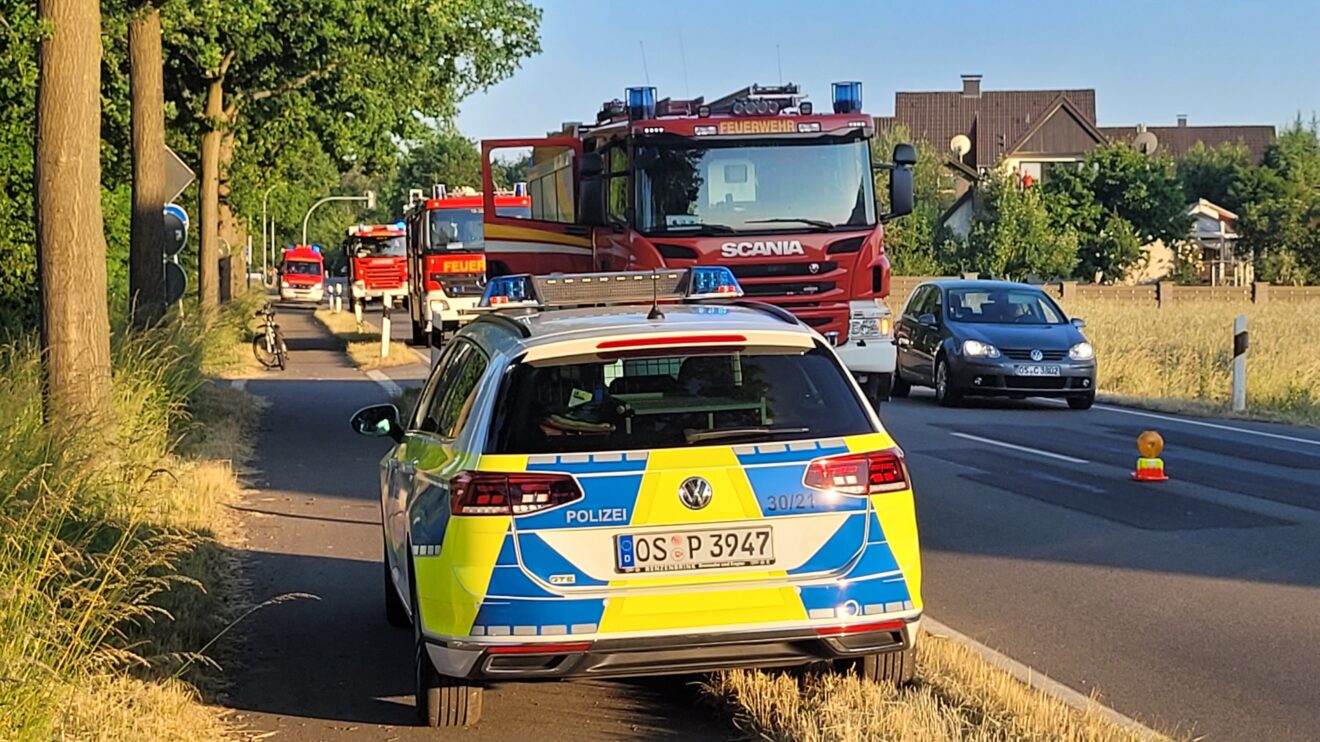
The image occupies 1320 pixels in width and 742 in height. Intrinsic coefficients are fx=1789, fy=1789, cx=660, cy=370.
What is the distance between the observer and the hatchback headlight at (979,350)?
2205 centimetres

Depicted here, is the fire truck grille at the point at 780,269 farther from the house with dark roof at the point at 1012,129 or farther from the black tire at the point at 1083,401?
the house with dark roof at the point at 1012,129

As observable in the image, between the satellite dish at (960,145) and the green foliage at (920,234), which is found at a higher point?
the satellite dish at (960,145)

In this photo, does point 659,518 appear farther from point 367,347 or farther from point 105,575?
point 367,347

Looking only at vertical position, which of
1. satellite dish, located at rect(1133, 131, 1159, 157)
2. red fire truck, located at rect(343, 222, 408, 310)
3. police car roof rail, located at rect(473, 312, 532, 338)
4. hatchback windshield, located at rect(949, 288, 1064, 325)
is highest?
satellite dish, located at rect(1133, 131, 1159, 157)

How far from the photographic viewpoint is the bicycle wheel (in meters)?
32.8

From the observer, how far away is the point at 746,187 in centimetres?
1567

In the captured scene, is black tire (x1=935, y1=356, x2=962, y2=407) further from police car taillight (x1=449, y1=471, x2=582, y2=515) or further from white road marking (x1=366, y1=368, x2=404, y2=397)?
police car taillight (x1=449, y1=471, x2=582, y2=515)

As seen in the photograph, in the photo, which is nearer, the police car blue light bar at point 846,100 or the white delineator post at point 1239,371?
the police car blue light bar at point 846,100

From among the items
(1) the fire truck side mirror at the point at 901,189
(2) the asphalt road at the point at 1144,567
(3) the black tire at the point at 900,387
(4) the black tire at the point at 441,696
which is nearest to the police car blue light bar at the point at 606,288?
(2) the asphalt road at the point at 1144,567

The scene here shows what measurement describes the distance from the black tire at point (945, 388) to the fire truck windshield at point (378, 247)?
38199 mm

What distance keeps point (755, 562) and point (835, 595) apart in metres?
0.31

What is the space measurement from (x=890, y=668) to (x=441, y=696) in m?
1.70

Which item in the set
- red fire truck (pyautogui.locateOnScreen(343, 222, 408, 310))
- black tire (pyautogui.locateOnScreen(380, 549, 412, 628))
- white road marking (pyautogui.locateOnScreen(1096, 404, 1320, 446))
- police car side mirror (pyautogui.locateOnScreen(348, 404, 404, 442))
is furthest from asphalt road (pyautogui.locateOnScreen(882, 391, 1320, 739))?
red fire truck (pyautogui.locateOnScreen(343, 222, 408, 310))

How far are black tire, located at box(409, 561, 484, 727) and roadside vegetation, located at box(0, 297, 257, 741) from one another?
81 cm
